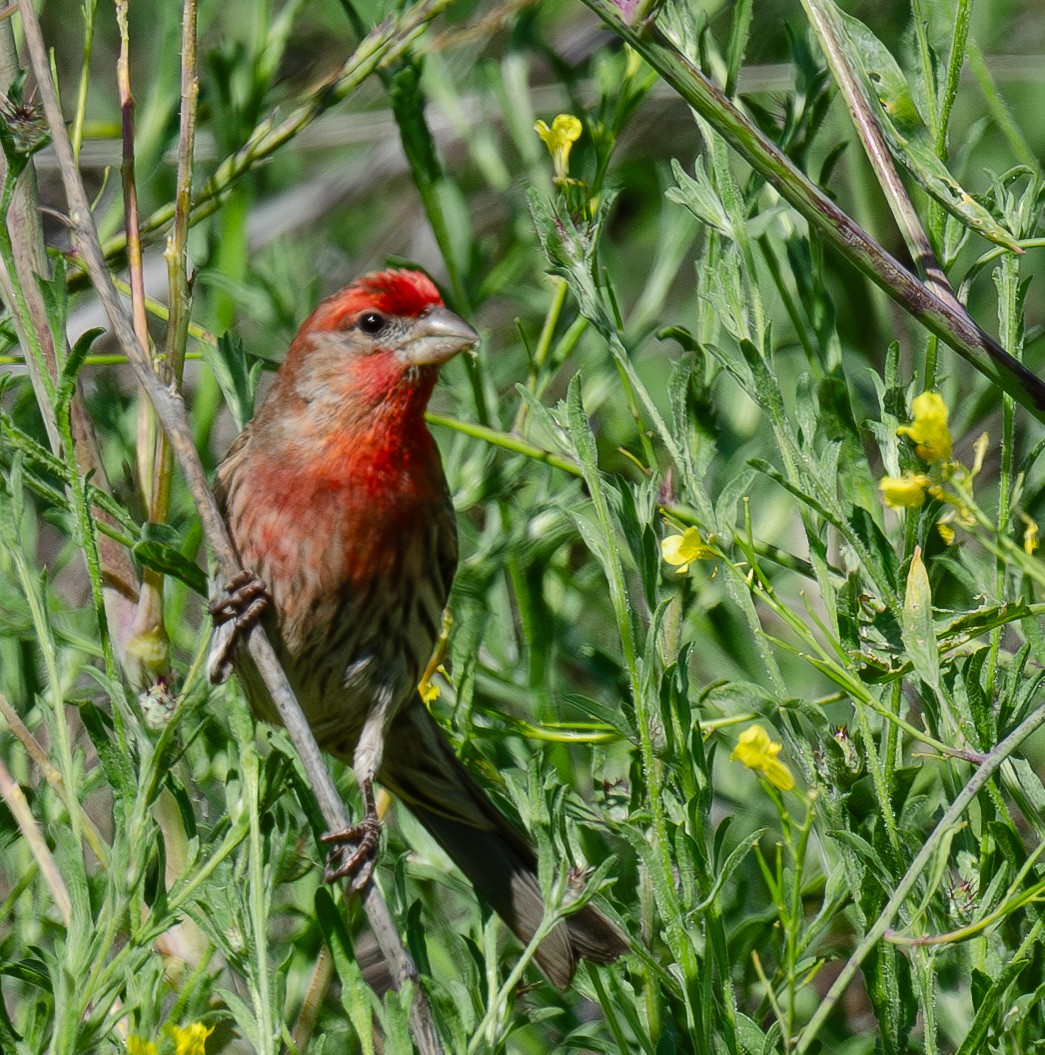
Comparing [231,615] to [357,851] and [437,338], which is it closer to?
[357,851]

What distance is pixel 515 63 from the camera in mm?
4344

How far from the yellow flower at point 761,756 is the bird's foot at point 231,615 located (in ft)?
4.13

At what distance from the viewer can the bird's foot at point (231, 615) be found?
3400 millimetres

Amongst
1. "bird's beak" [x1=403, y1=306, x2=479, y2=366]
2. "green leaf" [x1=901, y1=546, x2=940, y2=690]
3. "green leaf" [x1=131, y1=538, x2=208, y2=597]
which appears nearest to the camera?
"green leaf" [x1=901, y1=546, x2=940, y2=690]

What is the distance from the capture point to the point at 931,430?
2.08 meters

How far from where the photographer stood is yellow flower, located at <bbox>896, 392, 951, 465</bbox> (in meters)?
2.06

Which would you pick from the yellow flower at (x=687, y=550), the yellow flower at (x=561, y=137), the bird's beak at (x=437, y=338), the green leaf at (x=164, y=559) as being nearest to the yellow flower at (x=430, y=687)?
the green leaf at (x=164, y=559)

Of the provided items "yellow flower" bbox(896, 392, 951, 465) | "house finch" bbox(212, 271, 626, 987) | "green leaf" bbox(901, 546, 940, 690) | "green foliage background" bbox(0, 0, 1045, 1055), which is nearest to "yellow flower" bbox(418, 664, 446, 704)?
"green foliage background" bbox(0, 0, 1045, 1055)

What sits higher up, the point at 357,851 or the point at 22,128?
the point at 22,128

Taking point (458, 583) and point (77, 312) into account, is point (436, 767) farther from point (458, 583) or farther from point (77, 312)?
point (77, 312)

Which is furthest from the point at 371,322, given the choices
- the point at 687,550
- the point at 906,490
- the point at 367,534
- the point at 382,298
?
the point at 906,490

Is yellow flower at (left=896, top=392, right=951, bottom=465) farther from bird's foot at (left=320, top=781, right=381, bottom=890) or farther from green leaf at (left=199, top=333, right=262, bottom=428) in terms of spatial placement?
green leaf at (left=199, top=333, right=262, bottom=428)

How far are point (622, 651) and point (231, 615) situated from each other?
33.4 inches

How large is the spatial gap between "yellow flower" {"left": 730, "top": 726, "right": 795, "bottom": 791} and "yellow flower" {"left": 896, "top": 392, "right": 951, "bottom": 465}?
45 cm
